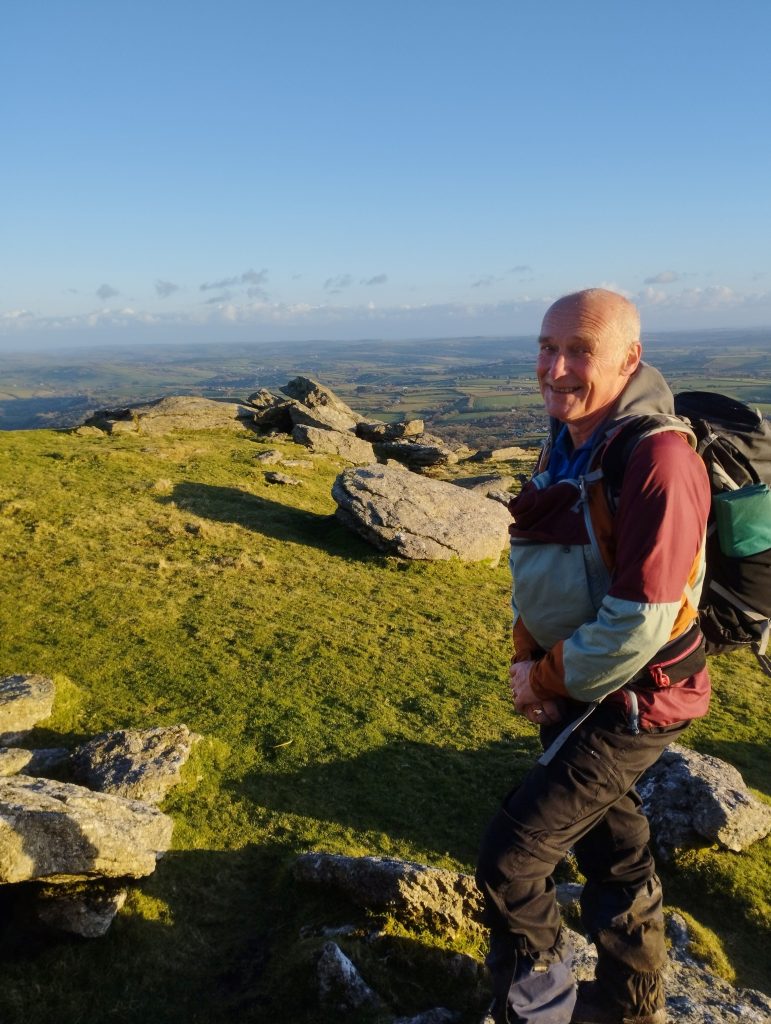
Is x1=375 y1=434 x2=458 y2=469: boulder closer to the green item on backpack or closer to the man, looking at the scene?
the man

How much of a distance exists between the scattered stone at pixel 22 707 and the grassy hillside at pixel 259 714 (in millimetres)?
236

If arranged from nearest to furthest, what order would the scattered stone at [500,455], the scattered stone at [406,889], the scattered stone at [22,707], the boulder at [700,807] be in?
the scattered stone at [406,889]
the boulder at [700,807]
the scattered stone at [22,707]
the scattered stone at [500,455]

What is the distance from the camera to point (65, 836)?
19.9 feet

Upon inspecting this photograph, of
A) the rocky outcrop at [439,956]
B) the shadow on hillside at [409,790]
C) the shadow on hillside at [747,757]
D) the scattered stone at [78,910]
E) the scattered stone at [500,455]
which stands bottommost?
the shadow on hillside at [747,757]

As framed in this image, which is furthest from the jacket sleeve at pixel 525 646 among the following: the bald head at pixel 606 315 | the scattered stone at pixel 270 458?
the scattered stone at pixel 270 458

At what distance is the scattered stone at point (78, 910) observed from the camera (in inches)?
243

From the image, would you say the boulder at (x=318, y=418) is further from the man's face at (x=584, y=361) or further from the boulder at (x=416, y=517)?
the man's face at (x=584, y=361)

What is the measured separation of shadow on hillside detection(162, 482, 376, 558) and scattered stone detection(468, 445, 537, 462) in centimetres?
1999

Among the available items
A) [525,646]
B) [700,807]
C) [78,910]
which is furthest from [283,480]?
[525,646]

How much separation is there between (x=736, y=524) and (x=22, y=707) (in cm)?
935

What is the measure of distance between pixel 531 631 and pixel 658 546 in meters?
1.29

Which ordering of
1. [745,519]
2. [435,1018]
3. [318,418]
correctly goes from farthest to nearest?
[318,418]
[435,1018]
[745,519]

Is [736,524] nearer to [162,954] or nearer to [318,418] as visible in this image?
[162,954]

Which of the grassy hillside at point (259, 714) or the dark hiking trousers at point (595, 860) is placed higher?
the dark hiking trousers at point (595, 860)
